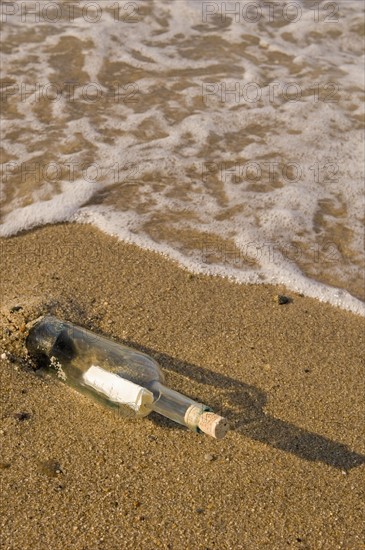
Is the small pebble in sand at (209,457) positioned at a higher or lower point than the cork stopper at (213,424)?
lower

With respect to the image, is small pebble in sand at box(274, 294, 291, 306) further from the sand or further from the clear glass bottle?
the clear glass bottle

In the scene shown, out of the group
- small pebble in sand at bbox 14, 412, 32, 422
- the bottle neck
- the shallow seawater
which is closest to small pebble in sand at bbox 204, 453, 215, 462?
the bottle neck

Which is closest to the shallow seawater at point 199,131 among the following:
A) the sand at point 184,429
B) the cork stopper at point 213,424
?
the sand at point 184,429

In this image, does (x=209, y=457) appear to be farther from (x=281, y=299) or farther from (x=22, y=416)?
(x=281, y=299)

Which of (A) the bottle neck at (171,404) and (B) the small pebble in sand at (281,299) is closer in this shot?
(A) the bottle neck at (171,404)

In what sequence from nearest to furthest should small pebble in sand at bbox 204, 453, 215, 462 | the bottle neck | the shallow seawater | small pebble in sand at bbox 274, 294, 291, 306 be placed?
1. the bottle neck
2. small pebble in sand at bbox 204, 453, 215, 462
3. small pebble in sand at bbox 274, 294, 291, 306
4. the shallow seawater

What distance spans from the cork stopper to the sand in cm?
23

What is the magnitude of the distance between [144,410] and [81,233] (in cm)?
127

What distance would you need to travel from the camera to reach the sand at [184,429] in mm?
1895

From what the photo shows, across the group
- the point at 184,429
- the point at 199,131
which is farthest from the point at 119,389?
the point at 199,131

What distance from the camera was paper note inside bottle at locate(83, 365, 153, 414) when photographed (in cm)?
200

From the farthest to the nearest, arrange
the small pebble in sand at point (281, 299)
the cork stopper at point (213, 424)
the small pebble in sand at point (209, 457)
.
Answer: the small pebble in sand at point (281, 299)
the small pebble in sand at point (209, 457)
the cork stopper at point (213, 424)

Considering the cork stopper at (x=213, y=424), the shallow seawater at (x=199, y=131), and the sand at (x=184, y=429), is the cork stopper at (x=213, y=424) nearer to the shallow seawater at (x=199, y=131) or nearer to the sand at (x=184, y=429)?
the sand at (x=184, y=429)

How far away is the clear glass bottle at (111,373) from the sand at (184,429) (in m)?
Answer: 0.08
